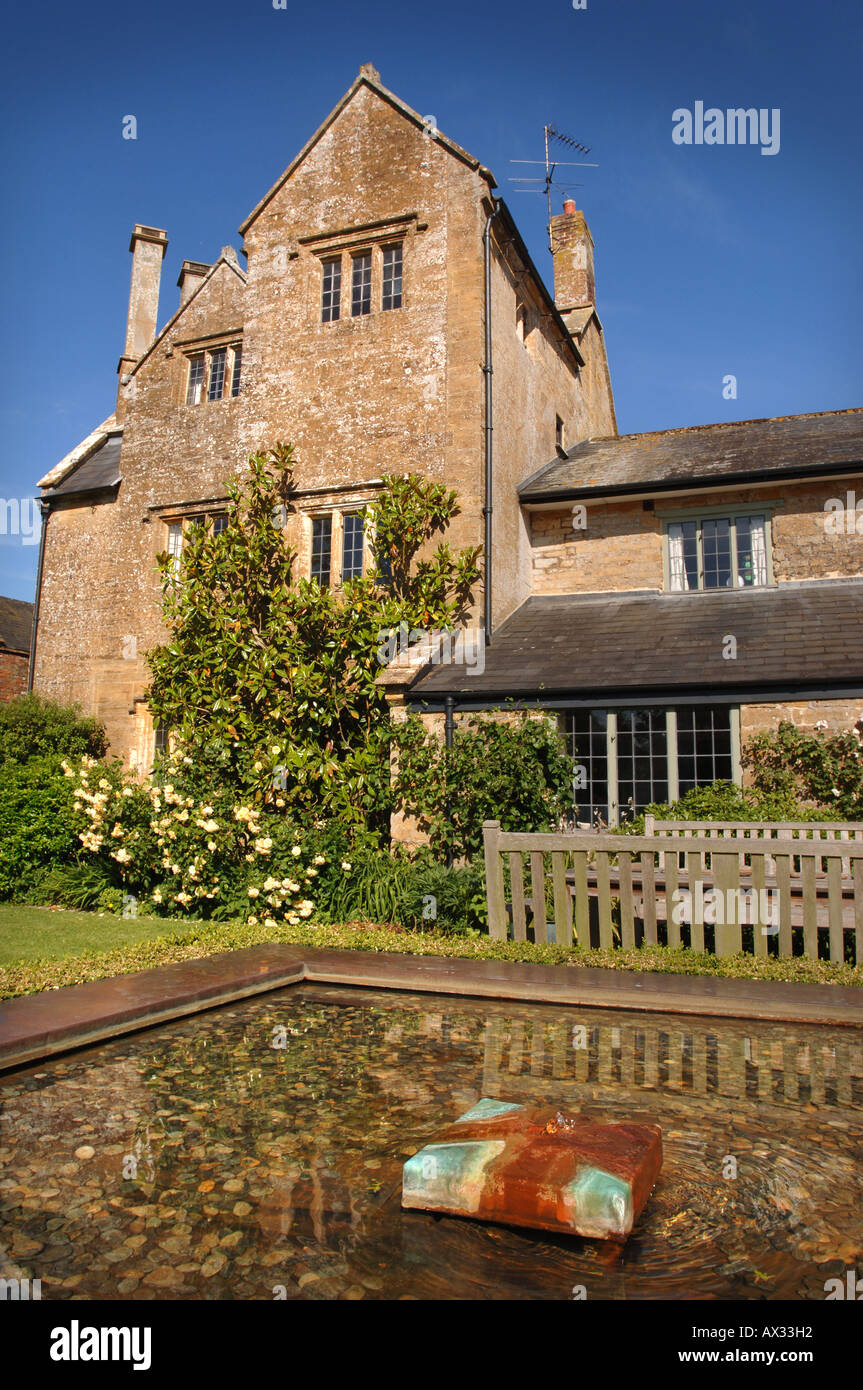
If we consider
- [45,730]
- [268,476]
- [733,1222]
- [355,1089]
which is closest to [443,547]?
[268,476]

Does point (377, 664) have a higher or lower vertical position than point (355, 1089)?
higher

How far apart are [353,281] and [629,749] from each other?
9948mm

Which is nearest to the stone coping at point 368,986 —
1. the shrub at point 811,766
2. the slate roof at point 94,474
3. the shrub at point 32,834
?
the shrub at point 811,766

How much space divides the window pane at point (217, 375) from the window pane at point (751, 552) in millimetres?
10403

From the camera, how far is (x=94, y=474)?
774 inches

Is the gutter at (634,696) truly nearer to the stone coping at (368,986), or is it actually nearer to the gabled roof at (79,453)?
the stone coping at (368,986)

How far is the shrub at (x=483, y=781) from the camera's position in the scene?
11336 mm

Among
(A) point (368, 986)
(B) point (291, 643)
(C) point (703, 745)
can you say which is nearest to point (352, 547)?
(B) point (291, 643)

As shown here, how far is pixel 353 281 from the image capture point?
16141mm

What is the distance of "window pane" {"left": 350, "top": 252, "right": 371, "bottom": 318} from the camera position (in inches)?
628

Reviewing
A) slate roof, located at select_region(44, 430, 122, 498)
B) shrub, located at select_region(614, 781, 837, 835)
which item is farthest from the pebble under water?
slate roof, located at select_region(44, 430, 122, 498)

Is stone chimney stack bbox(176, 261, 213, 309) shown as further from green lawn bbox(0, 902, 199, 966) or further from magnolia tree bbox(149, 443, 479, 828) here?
green lawn bbox(0, 902, 199, 966)

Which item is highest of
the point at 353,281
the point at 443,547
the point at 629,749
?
the point at 353,281
